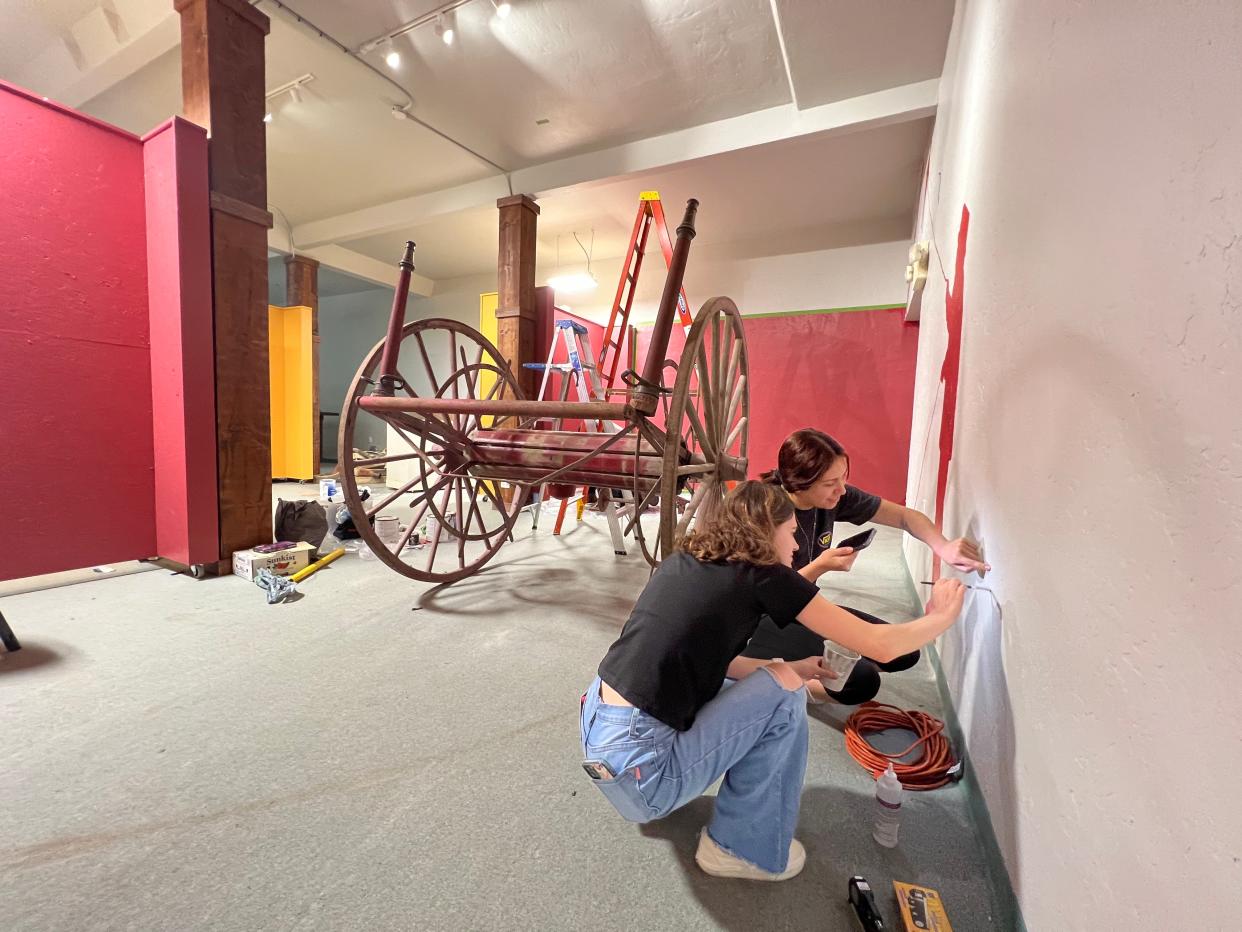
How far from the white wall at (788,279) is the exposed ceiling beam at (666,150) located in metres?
2.23

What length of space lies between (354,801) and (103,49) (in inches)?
214

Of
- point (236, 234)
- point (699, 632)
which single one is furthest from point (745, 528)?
point (236, 234)

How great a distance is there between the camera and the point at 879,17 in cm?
312

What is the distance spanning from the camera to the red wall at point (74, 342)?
7.79 feet

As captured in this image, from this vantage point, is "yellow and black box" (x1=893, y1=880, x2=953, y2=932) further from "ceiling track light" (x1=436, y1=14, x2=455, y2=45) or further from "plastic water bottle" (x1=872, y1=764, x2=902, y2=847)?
"ceiling track light" (x1=436, y1=14, x2=455, y2=45)

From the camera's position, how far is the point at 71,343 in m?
2.54

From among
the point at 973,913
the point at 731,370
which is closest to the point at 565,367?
the point at 731,370

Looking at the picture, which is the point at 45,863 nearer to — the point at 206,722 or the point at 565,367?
the point at 206,722

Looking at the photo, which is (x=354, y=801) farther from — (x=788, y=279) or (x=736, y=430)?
(x=788, y=279)

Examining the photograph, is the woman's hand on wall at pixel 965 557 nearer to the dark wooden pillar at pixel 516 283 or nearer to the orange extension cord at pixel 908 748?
the orange extension cord at pixel 908 748

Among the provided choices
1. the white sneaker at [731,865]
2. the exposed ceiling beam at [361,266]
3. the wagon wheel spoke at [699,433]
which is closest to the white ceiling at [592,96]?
the exposed ceiling beam at [361,266]

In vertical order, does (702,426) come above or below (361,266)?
below

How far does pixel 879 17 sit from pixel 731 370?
2.32 meters

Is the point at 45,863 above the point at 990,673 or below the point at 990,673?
below
